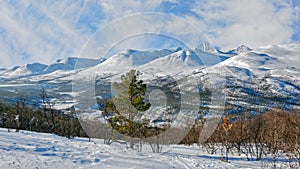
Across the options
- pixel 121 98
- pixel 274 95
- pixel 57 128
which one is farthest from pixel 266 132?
pixel 274 95

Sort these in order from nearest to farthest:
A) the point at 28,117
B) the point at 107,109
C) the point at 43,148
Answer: the point at 43,148, the point at 107,109, the point at 28,117

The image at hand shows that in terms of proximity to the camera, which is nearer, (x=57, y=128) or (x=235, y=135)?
(x=235, y=135)

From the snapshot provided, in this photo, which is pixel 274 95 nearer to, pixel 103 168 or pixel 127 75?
pixel 127 75

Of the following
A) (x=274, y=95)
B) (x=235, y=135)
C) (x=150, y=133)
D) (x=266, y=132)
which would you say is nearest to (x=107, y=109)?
(x=150, y=133)

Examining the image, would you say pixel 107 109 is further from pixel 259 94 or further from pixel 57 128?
pixel 259 94

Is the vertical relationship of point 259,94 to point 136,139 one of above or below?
above

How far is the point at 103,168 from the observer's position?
35.7ft

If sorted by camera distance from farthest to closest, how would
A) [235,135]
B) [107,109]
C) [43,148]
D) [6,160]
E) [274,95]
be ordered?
[274,95] < [107,109] < [235,135] < [43,148] < [6,160]

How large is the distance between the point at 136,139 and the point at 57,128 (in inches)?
1051

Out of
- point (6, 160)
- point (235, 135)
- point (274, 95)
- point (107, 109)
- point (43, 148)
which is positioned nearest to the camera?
point (6, 160)

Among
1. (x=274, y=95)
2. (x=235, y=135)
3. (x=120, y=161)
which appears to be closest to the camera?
(x=120, y=161)

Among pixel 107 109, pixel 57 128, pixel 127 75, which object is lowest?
pixel 57 128

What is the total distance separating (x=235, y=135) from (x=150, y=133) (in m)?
7.77

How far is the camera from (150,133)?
90.1ft
